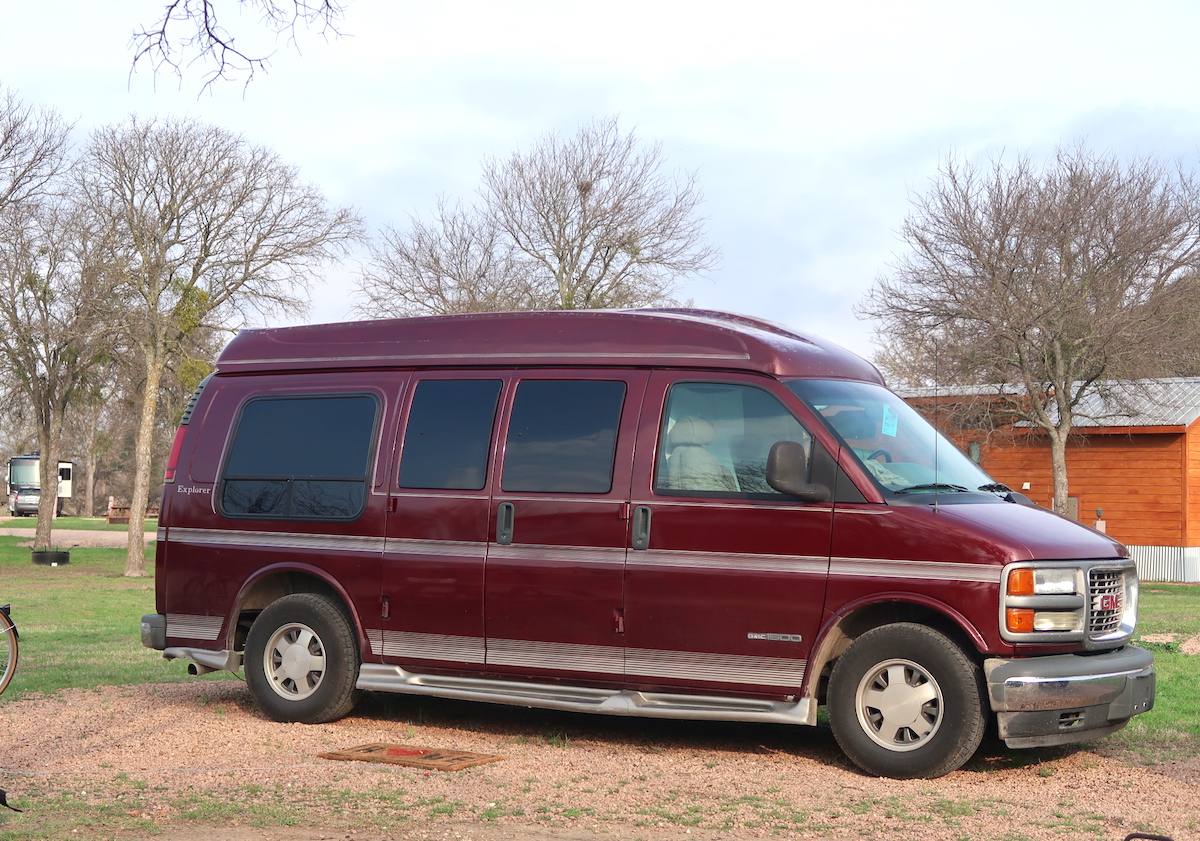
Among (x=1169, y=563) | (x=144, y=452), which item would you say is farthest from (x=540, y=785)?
(x=1169, y=563)

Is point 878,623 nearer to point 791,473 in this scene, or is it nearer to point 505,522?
point 791,473

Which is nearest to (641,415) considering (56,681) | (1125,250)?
(56,681)

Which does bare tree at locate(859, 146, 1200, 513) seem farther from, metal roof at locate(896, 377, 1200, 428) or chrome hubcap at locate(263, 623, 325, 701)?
chrome hubcap at locate(263, 623, 325, 701)

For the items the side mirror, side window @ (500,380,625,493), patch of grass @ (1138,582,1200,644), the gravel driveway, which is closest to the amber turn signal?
the side mirror

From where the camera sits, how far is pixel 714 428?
797 cm

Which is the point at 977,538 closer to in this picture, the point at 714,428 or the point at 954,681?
the point at 954,681

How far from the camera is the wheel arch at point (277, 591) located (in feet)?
29.1

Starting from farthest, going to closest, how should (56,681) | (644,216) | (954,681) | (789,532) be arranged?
(644,216) < (56,681) < (789,532) < (954,681)

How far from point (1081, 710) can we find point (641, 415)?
9.79ft

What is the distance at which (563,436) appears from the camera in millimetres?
8336

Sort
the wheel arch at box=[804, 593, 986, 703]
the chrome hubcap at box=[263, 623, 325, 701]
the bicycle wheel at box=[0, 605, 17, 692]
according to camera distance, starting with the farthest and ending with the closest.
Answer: the bicycle wheel at box=[0, 605, 17, 692]
the chrome hubcap at box=[263, 623, 325, 701]
the wheel arch at box=[804, 593, 986, 703]

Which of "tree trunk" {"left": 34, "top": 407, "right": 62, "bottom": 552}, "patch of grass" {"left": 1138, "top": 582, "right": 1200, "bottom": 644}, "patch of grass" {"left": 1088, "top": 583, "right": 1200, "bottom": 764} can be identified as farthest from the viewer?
"tree trunk" {"left": 34, "top": 407, "right": 62, "bottom": 552}

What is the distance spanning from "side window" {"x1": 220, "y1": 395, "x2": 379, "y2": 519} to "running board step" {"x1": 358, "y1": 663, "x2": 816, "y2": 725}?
3.74 ft

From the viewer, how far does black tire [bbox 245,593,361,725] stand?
29.0 feet
